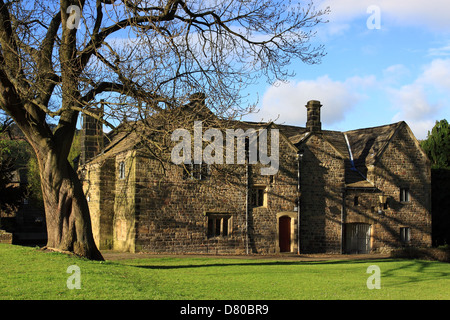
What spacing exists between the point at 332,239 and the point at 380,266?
10591 mm

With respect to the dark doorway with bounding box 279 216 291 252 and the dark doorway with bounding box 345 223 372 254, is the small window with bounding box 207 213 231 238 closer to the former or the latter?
the dark doorway with bounding box 279 216 291 252

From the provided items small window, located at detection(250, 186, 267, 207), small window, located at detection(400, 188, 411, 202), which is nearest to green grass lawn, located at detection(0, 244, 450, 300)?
small window, located at detection(250, 186, 267, 207)

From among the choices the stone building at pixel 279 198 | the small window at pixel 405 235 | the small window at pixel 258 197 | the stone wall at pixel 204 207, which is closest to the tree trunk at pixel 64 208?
the stone building at pixel 279 198

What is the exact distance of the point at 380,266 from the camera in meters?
21.8

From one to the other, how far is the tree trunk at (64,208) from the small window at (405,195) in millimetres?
24869

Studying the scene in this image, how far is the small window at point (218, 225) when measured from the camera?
95.0 feet

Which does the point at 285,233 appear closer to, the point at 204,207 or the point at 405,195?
the point at 204,207

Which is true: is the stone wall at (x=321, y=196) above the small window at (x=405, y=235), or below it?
above

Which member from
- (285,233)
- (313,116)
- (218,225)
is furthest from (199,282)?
(313,116)

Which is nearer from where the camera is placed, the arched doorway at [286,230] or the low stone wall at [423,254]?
the low stone wall at [423,254]

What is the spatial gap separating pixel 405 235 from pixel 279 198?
34.5 feet

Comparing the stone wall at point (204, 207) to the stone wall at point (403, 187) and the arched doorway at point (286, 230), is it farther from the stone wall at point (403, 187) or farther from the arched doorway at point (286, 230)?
the stone wall at point (403, 187)
